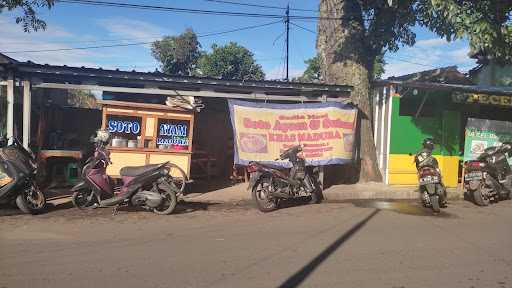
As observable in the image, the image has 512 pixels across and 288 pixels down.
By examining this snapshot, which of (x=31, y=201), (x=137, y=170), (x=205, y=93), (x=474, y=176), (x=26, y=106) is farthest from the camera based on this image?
(x=205, y=93)

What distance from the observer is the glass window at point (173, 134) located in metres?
10.9

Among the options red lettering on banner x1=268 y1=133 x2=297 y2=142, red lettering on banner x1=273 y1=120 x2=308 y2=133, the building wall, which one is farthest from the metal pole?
the building wall

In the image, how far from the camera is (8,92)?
9.90m

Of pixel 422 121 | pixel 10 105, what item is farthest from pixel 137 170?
pixel 422 121

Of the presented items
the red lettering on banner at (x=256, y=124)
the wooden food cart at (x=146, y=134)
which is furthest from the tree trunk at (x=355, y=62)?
the wooden food cart at (x=146, y=134)

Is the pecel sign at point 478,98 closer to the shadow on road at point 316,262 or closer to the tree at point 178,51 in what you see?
the shadow on road at point 316,262

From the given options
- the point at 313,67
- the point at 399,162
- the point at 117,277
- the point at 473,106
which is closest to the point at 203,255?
the point at 117,277

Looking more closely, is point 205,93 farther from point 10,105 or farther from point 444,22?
point 444,22

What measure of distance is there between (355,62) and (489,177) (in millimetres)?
4134

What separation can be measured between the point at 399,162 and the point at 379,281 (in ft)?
26.2

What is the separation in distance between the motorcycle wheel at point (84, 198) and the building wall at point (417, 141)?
716cm

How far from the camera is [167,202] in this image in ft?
29.0

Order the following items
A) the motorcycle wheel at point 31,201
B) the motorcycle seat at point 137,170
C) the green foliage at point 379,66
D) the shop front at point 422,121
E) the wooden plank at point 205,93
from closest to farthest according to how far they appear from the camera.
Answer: the motorcycle wheel at point 31,201 < the motorcycle seat at point 137,170 < the wooden plank at point 205,93 < the shop front at point 422,121 < the green foliage at point 379,66

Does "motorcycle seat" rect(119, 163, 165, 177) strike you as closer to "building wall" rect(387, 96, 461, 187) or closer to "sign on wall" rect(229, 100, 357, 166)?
"sign on wall" rect(229, 100, 357, 166)
